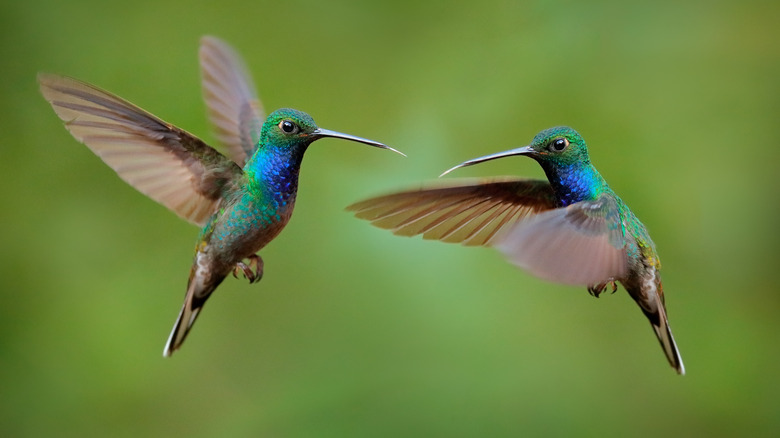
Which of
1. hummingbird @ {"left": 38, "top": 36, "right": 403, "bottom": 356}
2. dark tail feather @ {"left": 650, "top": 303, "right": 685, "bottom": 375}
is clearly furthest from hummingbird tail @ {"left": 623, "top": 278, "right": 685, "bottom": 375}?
hummingbird @ {"left": 38, "top": 36, "right": 403, "bottom": 356}

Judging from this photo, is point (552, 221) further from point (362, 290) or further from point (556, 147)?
point (362, 290)

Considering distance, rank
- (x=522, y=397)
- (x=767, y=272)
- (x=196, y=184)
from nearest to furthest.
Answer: (x=196, y=184) < (x=522, y=397) < (x=767, y=272)

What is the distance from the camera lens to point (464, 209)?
1637 millimetres

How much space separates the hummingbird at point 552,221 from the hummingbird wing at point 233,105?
547mm

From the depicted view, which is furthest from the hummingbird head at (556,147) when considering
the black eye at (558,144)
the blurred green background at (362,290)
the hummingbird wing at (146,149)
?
the blurred green background at (362,290)

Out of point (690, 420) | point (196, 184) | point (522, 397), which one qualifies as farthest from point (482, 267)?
point (196, 184)

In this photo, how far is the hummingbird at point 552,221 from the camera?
121cm

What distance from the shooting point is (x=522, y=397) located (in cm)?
336

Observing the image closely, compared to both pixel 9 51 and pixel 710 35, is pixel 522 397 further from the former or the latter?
pixel 9 51

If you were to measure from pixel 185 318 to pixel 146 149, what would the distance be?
1.18ft

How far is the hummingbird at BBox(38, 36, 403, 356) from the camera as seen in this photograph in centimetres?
134

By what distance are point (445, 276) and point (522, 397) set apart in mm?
549

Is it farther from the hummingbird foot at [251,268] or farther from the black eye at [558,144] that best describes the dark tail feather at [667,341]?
the hummingbird foot at [251,268]

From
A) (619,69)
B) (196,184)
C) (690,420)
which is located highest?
(619,69)
